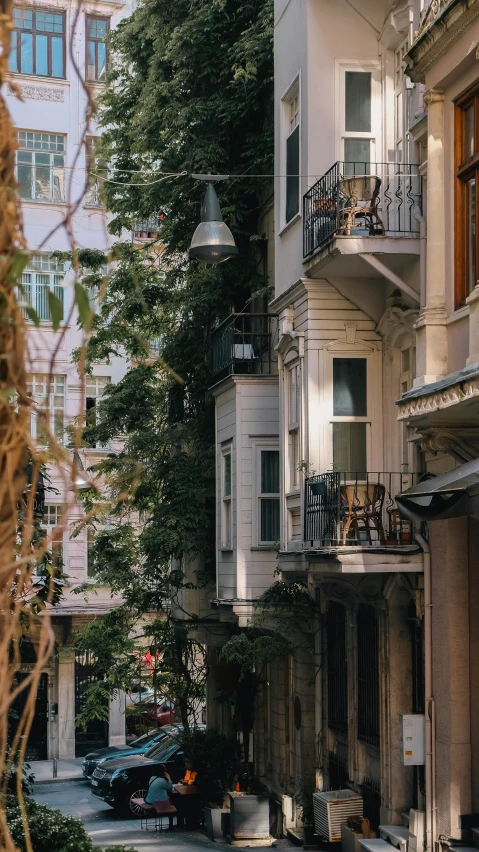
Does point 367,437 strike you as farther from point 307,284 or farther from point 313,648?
point 313,648

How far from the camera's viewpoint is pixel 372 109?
787 inches

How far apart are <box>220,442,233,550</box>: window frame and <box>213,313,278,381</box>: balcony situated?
1452 millimetres

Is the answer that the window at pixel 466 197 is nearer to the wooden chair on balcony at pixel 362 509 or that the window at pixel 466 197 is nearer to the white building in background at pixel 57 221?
the wooden chair on balcony at pixel 362 509

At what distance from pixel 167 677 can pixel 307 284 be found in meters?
10.5

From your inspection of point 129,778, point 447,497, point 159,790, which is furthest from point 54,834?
point 129,778

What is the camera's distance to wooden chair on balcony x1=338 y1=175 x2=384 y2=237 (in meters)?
17.4

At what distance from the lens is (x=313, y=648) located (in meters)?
22.8

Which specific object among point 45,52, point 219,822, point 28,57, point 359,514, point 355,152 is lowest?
point 219,822

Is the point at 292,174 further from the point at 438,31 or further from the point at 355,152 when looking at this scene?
the point at 438,31

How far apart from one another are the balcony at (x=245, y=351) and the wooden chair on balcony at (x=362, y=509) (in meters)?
6.54

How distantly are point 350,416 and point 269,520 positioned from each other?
4.21 m

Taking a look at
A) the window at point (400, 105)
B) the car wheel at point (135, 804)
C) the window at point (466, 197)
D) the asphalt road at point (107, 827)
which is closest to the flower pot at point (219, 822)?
the asphalt road at point (107, 827)

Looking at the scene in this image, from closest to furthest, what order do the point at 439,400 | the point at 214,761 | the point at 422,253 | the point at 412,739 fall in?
1. the point at 439,400
2. the point at 412,739
3. the point at 422,253
4. the point at 214,761

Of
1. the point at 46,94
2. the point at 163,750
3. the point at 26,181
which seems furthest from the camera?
the point at 46,94
